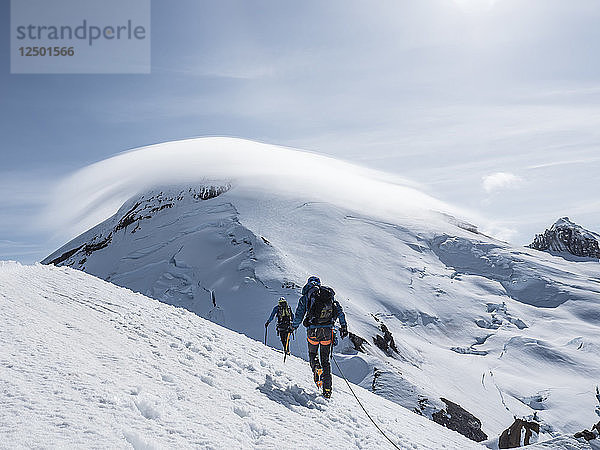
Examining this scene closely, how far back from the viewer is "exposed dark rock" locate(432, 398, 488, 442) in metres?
22.7

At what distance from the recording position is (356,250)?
5275 centimetres

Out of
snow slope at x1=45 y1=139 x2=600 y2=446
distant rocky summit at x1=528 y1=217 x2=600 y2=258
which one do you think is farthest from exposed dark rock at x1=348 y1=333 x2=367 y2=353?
distant rocky summit at x1=528 y1=217 x2=600 y2=258

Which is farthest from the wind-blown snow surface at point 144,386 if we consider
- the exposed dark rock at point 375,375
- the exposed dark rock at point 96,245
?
the exposed dark rock at point 96,245

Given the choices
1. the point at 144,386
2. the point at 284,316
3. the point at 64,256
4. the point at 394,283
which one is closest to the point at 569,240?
the point at 394,283

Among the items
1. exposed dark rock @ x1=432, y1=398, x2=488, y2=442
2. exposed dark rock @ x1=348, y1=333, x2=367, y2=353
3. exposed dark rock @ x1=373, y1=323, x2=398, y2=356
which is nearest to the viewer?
exposed dark rock @ x1=432, y1=398, x2=488, y2=442

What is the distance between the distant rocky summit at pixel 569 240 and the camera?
2756 inches

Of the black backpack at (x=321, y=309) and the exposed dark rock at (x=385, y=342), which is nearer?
the black backpack at (x=321, y=309)

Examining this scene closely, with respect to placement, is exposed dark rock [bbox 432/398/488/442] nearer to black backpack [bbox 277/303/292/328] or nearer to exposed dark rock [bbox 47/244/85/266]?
black backpack [bbox 277/303/292/328]

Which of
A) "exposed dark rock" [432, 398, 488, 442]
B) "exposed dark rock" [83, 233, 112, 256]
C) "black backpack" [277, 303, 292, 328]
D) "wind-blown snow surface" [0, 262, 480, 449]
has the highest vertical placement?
"wind-blown snow surface" [0, 262, 480, 449]

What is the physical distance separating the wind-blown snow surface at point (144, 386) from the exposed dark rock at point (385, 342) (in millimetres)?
21512

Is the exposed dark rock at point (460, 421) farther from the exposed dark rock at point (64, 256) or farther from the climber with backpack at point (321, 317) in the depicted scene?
the exposed dark rock at point (64, 256)

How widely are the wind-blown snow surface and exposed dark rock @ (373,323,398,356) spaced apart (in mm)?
21512

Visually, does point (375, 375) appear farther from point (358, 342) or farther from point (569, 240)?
point (569, 240)

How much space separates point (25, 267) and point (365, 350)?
76.0 feet
